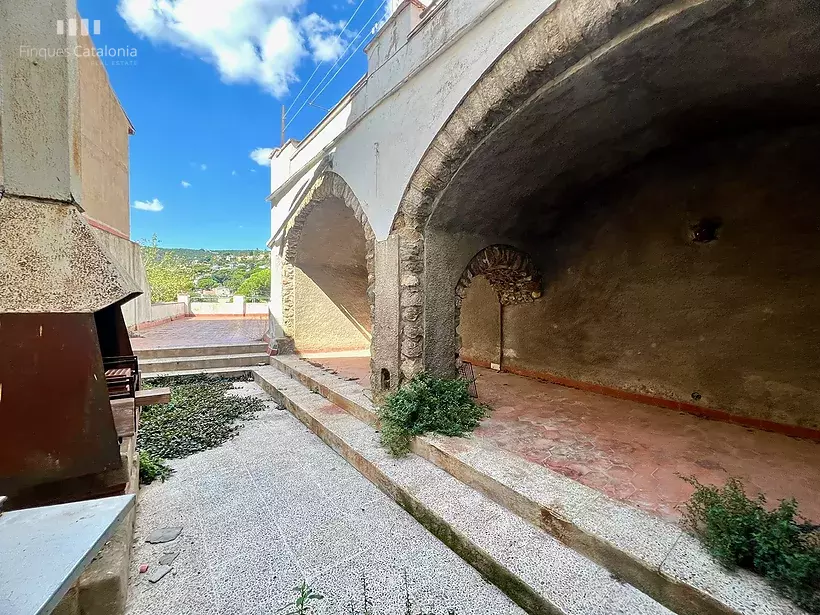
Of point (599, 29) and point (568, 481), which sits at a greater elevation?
point (599, 29)

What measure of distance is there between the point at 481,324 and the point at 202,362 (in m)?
5.58

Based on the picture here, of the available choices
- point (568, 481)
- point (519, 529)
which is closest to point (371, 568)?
point (519, 529)

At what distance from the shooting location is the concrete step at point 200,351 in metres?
7.09

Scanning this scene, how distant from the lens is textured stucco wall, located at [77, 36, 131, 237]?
27.4 ft

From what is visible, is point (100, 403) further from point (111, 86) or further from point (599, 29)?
point (111, 86)

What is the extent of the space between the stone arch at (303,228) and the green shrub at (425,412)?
3.71ft

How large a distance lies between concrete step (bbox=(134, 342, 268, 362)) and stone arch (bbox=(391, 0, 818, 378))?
5424 mm

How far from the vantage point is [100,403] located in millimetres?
1783

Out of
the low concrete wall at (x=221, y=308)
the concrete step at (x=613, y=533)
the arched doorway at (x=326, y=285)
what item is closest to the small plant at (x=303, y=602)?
the concrete step at (x=613, y=533)

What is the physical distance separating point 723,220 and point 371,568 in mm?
4803

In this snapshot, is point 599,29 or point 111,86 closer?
point 599,29

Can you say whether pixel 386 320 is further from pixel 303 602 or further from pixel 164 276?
pixel 164 276

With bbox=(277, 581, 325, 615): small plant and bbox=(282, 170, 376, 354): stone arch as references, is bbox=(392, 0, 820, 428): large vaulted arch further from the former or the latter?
bbox=(277, 581, 325, 615): small plant

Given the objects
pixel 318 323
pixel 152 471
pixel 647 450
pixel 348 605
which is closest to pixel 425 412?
pixel 348 605
